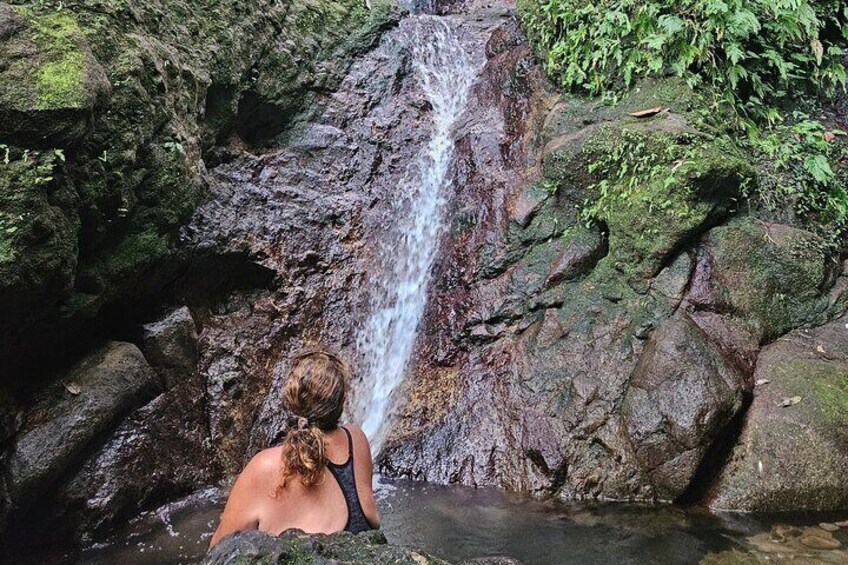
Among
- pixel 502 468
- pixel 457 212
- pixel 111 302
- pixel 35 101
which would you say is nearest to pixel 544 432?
pixel 502 468

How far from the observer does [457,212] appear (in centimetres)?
846

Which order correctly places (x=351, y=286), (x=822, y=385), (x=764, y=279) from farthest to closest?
(x=351, y=286) < (x=764, y=279) < (x=822, y=385)

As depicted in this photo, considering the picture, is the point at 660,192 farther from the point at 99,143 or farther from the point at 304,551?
the point at 304,551

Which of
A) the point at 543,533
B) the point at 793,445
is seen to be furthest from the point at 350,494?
the point at 793,445

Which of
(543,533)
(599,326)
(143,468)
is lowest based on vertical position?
(543,533)

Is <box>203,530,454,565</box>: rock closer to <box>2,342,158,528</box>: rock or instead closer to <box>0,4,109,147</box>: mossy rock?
<box>0,4,109,147</box>: mossy rock

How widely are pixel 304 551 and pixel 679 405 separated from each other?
4.43 meters

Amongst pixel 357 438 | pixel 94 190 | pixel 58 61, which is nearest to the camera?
pixel 357 438

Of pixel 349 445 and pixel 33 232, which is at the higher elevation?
pixel 33 232

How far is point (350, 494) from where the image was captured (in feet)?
9.16

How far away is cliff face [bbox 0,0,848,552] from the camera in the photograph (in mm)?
4953

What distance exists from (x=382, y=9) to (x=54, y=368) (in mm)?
8474

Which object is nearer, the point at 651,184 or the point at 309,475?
the point at 309,475

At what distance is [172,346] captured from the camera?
20.8ft
